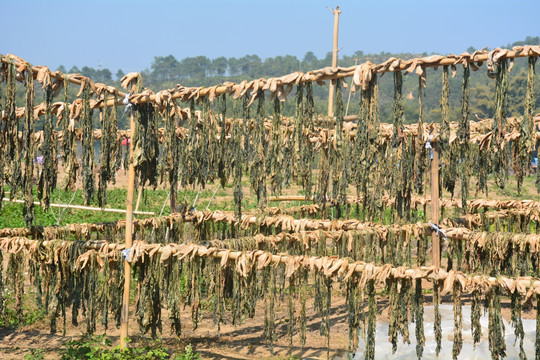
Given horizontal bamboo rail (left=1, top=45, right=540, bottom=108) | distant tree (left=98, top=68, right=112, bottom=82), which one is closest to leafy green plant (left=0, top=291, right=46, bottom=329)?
horizontal bamboo rail (left=1, top=45, right=540, bottom=108)

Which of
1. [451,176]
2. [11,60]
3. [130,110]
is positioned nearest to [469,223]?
[451,176]

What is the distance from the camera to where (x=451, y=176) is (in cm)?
549

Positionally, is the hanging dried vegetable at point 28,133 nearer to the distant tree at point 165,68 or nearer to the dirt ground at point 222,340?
the dirt ground at point 222,340

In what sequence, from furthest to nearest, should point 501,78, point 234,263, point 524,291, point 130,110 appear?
point 130,110
point 234,263
point 501,78
point 524,291

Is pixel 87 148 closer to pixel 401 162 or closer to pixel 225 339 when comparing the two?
pixel 401 162

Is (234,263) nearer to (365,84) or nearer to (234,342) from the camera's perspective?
(365,84)

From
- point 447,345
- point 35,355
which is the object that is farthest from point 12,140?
point 447,345

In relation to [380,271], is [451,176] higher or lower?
higher

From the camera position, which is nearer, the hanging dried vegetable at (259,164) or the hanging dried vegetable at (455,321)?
the hanging dried vegetable at (455,321)

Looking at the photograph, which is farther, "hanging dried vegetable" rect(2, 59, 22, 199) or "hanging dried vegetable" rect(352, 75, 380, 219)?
"hanging dried vegetable" rect(2, 59, 22, 199)

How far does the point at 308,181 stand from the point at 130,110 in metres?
1.80

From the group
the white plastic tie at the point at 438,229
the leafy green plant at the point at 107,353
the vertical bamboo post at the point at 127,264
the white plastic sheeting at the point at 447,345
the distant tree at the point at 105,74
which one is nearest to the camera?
the vertical bamboo post at the point at 127,264

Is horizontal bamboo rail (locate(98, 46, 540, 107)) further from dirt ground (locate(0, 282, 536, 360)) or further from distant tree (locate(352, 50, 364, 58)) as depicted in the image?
distant tree (locate(352, 50, 364, 58))

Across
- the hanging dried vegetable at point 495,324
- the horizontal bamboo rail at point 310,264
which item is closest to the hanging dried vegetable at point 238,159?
the horizontal bamboo rail at point 310,264
